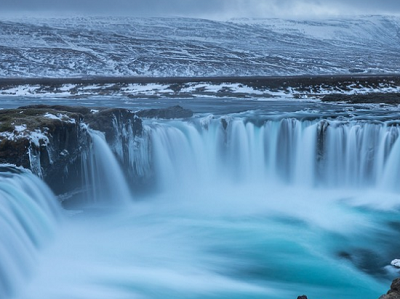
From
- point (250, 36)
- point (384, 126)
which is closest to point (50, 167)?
point (384, 126)

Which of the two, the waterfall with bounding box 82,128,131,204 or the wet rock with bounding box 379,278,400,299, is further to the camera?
the waterfall with bounding box 82,128,131,204

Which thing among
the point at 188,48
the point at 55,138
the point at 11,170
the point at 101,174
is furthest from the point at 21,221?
the point at 188,48

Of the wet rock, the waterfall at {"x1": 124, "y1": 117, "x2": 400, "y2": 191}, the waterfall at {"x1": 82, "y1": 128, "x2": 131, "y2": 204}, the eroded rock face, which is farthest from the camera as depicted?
the waterfall at {"x1": 124, "y1": 117, "x2": 400, "y2": 191}

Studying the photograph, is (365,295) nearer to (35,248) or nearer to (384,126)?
(35,248)

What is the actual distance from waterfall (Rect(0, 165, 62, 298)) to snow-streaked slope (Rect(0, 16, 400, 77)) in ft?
167

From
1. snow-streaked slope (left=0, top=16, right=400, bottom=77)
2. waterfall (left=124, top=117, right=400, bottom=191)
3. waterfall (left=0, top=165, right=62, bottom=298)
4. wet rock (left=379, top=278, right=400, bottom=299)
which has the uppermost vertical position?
snow-streaked slope (left=0, top=16, right=400, bottom=77)

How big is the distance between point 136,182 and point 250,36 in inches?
4500

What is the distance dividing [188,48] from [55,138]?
81.7 meters

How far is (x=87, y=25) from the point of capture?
131375 mm

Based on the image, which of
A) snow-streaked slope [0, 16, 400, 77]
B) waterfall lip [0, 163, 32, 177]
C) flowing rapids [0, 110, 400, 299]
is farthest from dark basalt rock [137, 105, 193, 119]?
snow-streaked slope [0, 16, 400, 77]

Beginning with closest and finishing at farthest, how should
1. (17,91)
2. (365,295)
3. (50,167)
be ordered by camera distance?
1. (365,295)
2. (50,167)
3. (17,91)

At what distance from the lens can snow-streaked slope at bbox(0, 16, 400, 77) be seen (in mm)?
67375

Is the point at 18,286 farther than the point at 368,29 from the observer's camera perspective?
No

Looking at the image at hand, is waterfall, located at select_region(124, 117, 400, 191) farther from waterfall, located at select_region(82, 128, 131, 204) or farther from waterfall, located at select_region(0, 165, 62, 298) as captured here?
waterfall, located at select_region(0, 165, 62, 298)
